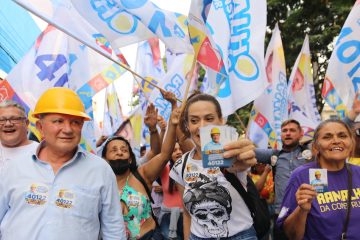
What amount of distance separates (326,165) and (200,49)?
1580 mm

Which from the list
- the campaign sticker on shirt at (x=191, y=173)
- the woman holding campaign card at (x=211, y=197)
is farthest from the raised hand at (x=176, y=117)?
the campaign sticker on shirt at (x=191, y=173)

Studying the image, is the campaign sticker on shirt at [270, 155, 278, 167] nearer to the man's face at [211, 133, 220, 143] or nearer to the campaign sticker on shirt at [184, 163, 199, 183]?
the campaign sticker on shirt at [184, 163, 199, 183]

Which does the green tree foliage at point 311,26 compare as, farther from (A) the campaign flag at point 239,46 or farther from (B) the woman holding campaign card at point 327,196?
(B) the woman holding campaign card at point 327,196

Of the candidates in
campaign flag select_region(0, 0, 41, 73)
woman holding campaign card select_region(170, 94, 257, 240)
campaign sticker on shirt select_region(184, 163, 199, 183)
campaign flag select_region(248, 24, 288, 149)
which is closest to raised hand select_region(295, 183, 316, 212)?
woman holding campaign card select_region(170, 94, 257, 240)

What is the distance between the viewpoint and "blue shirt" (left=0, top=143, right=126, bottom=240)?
244 cm

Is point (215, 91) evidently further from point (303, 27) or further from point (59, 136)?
point (303, 27)

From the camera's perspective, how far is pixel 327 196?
2.82 m

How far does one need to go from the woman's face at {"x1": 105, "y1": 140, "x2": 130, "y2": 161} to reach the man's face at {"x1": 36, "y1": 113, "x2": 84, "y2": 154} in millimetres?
1236

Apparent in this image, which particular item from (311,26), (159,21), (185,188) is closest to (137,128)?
(159,21)

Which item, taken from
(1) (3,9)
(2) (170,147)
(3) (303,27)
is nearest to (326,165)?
(2) (170,147)

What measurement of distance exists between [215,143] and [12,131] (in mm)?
2095

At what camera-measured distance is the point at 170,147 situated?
3.37 meters

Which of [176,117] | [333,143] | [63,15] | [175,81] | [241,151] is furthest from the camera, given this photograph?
[175,81]

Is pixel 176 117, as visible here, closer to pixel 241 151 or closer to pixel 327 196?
pixel 241 151
